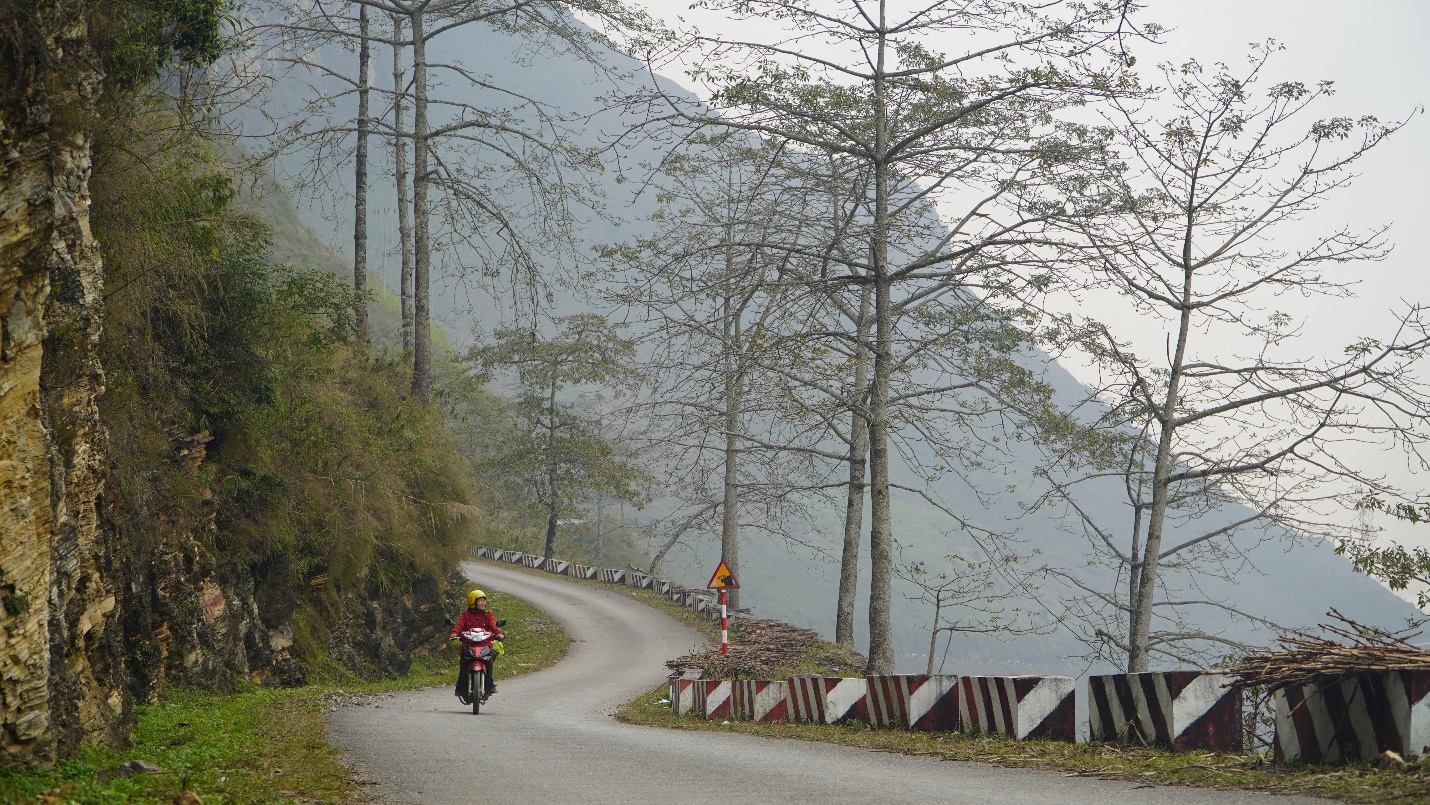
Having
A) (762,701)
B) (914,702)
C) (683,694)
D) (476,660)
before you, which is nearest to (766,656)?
(683,694)

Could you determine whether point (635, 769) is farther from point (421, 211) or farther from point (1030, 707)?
point (421, 211)

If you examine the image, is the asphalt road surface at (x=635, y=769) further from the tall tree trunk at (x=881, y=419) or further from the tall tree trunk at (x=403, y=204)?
the tall tree trunk at (x=403, y=204)

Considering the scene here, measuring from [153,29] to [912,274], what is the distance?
29.7ft

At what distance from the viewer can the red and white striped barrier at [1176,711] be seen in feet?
24.5

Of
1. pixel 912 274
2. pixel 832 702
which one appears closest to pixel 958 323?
pixel 912 274

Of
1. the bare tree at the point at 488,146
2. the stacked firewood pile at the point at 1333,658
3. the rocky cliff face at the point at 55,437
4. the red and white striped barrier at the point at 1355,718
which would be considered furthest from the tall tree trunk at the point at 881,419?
the rocky cliff face at the point at 55,437

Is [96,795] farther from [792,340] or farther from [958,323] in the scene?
[958,323]

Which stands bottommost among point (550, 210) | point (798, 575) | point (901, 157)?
point (798, 575)

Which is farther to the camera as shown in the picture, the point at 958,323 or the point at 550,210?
the point at 550,210

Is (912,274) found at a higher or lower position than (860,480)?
higher

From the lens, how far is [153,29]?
1009 cm

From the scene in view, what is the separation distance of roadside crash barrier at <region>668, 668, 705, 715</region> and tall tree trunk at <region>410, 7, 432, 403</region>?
32.2 feet

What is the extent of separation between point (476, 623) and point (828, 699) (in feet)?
17.7

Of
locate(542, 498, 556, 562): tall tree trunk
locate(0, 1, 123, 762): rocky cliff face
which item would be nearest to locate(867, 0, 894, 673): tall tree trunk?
Result: locate(0, 1, 123, 762): rocky cliff face
